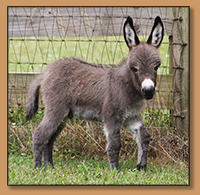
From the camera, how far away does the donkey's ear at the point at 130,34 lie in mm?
4141

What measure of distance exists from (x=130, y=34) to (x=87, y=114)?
1.31 metres

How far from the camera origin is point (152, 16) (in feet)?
17.8

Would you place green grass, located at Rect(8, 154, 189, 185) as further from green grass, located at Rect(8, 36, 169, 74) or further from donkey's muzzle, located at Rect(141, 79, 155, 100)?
green grass, located at Rect(8, 36, 169, 74)

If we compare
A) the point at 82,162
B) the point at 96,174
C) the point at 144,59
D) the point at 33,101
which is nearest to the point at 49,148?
the point at 82,162

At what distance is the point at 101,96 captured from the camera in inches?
181

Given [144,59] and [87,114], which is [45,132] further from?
[144,59]

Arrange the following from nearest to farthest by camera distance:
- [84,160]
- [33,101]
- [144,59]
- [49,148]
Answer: [144,59], [33,101], [49,148], [84,160]

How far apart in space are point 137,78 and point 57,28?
2.09m

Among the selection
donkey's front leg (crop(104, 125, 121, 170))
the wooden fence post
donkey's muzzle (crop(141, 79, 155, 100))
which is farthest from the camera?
the wooden fence post

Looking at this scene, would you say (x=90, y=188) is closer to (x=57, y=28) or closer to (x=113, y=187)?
(x=113, y=187)

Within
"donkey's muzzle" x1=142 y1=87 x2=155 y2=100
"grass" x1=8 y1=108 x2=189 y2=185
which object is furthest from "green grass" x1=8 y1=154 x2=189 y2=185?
"donkey's muzzle" x1=142 y1=87 x2=155 y2=100

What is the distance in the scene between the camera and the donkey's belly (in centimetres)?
466

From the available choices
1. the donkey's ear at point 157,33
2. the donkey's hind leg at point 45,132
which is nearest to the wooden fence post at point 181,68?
the donkey's ear at point 157,33

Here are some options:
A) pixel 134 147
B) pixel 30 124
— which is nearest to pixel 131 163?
pixel 134 147
